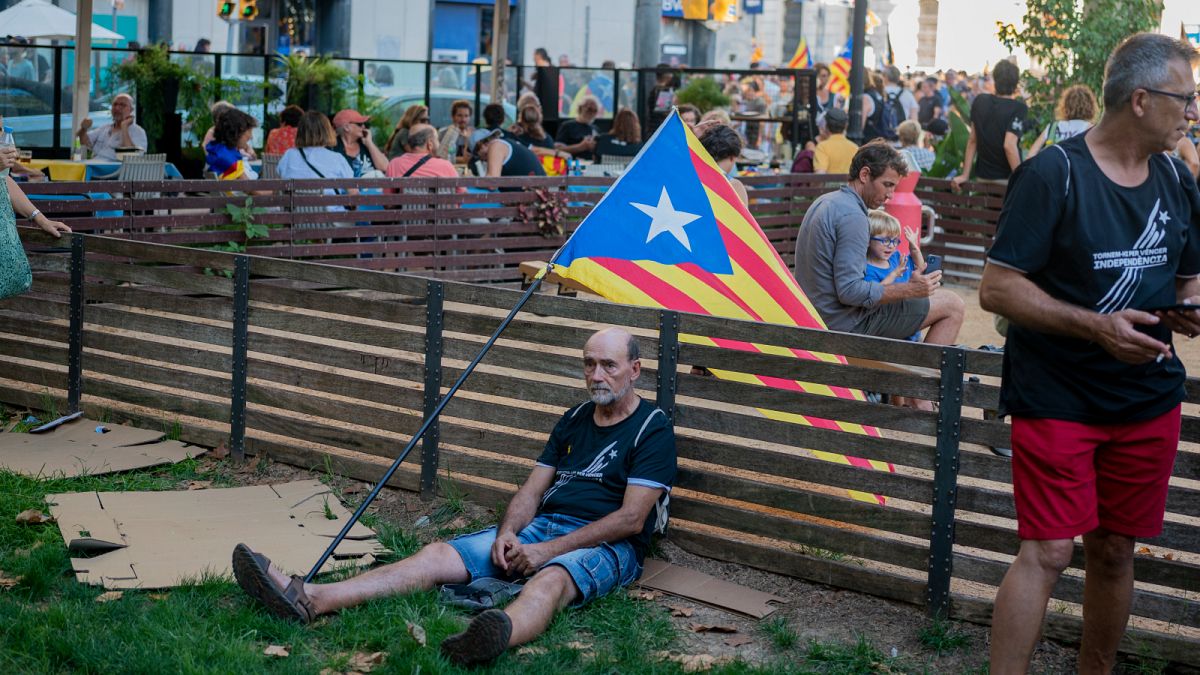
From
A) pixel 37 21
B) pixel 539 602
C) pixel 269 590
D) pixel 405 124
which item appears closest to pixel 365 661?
pixel 269 590

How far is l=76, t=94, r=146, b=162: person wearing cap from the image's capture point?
1491cm

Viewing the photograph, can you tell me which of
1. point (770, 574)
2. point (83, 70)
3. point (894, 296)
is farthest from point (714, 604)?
point (83, 70)

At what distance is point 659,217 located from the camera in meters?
6.21

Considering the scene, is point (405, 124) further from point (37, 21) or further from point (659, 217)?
point (659, 217)

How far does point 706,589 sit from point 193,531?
2033 millimetres

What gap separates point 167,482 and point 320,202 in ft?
18.7

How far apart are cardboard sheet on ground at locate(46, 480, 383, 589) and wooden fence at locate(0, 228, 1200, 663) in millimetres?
526

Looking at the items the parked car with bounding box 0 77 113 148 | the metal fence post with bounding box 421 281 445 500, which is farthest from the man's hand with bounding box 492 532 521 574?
the parked car with bounding box 0 77 113 148

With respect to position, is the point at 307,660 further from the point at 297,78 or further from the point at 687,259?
the point at 297,78

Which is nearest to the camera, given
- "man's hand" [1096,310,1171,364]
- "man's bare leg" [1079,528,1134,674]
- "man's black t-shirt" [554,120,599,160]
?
"man's hand" [1096,310,1171,364]

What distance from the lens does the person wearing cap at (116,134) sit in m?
14.9

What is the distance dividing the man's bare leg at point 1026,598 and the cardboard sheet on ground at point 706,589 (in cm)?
134

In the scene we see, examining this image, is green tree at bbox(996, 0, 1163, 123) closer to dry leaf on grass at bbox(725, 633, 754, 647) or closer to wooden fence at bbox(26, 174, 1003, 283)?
wooden fence at bbox(26, 174, 1003, 283)

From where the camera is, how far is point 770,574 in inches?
225
